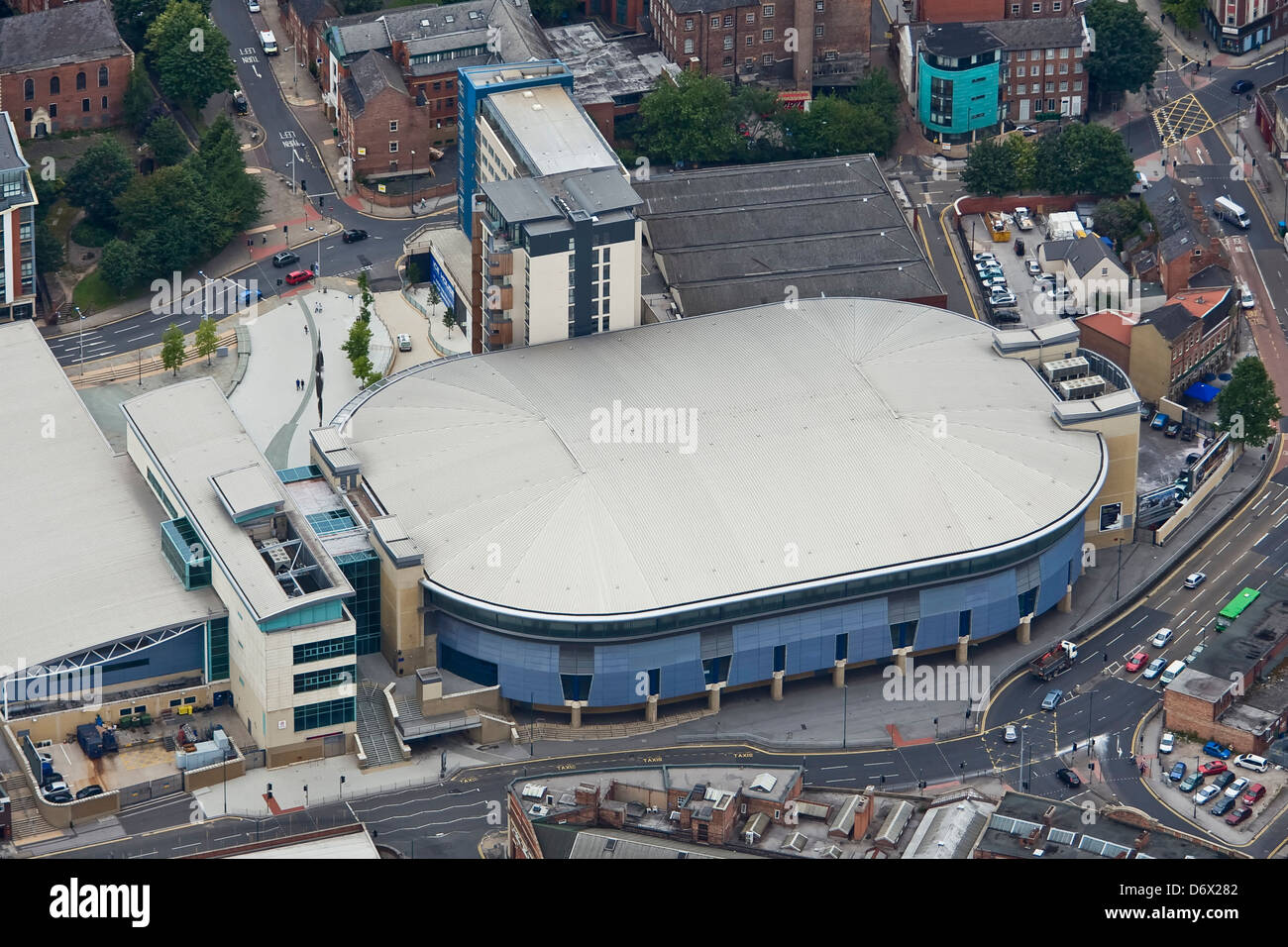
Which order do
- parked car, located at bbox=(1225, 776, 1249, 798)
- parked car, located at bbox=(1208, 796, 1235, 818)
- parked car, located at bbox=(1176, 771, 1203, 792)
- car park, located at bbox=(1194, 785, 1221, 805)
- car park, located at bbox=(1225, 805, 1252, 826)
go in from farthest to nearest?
parked car, located at bbox=(1176, 771, 1203, 792), car park, located at bbox=(1194, 785, 1221, 805), parked car, located at bbox=(1225, 776, 1249, 798), parked car, located at bbox=(1208, 796, 1235, 818), car park, located at bbox=(1225, 805, 1252, 826)

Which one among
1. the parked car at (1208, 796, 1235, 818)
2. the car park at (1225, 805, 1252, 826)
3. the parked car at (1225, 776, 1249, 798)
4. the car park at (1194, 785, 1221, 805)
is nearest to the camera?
the car park at (1225, 805, 1252, 826)

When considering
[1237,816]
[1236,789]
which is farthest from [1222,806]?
[1236,789]

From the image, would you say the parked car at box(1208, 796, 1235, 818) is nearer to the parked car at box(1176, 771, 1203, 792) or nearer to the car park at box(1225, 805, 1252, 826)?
the car park at box(1225, 805, 1252, 826)

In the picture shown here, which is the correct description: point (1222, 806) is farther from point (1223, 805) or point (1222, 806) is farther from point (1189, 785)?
point (1189, 785)

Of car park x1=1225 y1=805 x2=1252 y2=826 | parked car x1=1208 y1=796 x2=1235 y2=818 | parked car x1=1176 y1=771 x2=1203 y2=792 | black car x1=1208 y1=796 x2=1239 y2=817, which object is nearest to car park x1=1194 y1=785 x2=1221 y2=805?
parked car x1=1176 y1=771 x2=1203 y2=792

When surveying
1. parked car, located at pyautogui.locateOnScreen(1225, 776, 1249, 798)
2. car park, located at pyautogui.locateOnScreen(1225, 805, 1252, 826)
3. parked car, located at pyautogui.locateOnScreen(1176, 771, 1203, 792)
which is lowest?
parked car, located at pyautogui.locateOnScreen(1176, 771, 1203, 792)

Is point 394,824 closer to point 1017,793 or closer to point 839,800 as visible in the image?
point 839,800

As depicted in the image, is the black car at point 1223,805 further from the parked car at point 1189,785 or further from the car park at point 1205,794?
the parked car at point 1189,785

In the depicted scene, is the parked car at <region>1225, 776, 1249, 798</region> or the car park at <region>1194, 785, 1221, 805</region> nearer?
the parked car at <region>1225, 776, 1249, 798</region>
